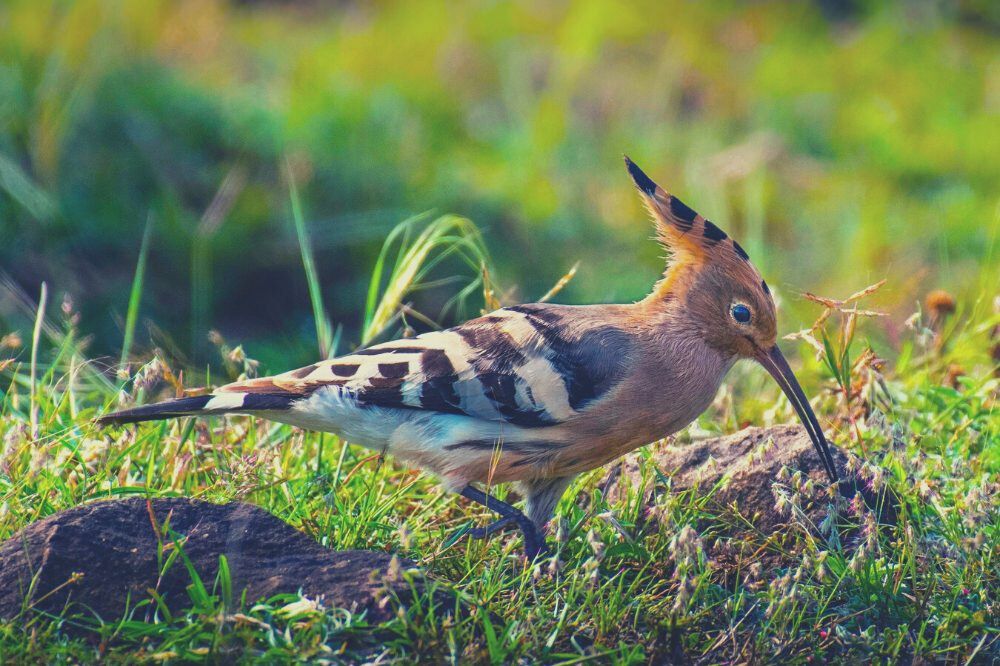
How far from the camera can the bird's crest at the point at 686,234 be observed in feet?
11.0

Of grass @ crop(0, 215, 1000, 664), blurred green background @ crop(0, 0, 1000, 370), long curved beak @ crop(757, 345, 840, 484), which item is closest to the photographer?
grass @ crop(0, 215, 1000, 664)

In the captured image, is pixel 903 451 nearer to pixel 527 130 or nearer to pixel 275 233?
pixel 275 233

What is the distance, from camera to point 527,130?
7.29 meters

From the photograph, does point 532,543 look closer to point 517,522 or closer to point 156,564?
point 517,522

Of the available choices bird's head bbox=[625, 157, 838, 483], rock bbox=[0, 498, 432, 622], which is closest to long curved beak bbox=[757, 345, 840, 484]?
bird's head bbox=[625, 157, 838, 483]

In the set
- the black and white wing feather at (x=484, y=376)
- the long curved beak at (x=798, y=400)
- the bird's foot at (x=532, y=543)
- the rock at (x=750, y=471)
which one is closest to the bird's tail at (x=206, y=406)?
the black and white wing feather at (x=484, y=376)

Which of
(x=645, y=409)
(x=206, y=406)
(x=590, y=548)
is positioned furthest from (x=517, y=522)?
(x=206, y=406)

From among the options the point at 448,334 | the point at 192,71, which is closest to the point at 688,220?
the point at 448,334

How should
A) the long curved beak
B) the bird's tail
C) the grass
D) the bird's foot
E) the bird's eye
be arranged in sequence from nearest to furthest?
1. the grass
2. the bird's tail
3. the bird's foot
4. the long curved beak
5. the bird's eye

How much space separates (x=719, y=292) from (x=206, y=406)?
53.1 inches

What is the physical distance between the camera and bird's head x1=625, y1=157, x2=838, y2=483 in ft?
10.9

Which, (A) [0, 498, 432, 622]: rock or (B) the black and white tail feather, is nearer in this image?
(A) [0, 498, 432, 622]: rock

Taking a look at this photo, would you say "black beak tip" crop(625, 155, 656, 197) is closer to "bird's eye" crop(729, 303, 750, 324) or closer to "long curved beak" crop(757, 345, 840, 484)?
"bird's eye" crop(729, 303, 750, 324)

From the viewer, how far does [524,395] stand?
3.10 meters
